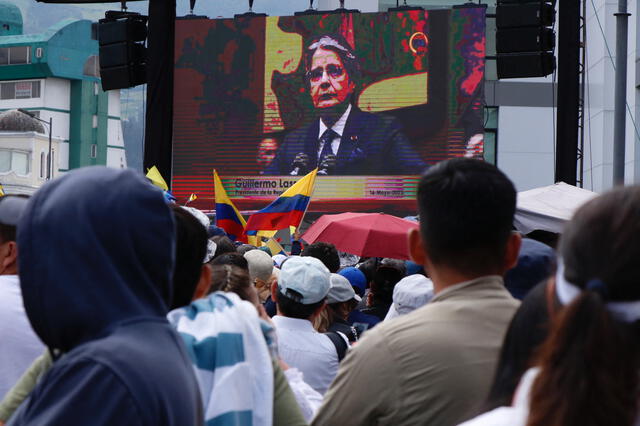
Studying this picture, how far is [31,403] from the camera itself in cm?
167

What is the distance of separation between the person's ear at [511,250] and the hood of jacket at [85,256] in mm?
1080

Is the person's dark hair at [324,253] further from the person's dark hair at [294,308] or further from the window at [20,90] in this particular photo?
the window at [20,90]

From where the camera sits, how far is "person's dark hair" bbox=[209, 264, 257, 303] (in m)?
3.30

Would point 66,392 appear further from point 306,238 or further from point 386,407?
point 306,238

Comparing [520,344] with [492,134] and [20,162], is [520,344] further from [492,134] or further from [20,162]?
[20,162]

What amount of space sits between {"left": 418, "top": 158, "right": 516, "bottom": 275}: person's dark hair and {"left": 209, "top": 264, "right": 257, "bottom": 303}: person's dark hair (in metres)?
0.94

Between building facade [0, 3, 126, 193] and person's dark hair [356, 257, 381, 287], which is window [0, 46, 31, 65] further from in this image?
person's dark hair [356, 257, 381, 287]

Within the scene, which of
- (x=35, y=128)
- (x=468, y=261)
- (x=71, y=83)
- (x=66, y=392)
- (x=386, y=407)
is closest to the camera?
(x=66, y=392)

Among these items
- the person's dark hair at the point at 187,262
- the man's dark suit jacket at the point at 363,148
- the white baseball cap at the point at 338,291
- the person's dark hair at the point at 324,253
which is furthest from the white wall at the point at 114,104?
the person's dark hair at the point at 187,262

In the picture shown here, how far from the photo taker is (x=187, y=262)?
2.48 meters

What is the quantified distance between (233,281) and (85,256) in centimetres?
173

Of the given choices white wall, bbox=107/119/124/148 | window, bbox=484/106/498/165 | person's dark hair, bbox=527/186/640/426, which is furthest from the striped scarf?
white wall, bbox=107/119/124/148

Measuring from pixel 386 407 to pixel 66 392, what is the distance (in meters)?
0.88

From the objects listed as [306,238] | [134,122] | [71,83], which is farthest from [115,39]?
[134,122]
